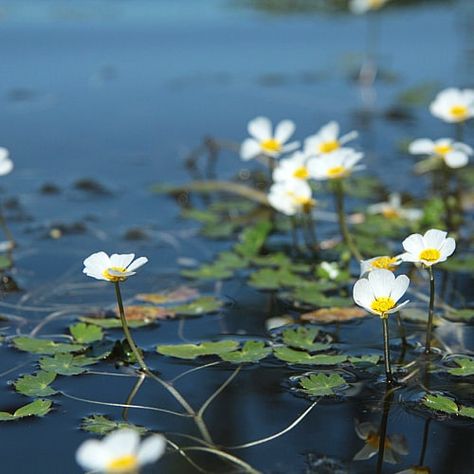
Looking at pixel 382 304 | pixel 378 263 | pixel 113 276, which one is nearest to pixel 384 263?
pixel 378 263

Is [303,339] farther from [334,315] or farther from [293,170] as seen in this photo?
[293,170]

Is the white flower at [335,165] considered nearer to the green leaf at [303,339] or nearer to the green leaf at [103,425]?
the green leaf at [303,339]

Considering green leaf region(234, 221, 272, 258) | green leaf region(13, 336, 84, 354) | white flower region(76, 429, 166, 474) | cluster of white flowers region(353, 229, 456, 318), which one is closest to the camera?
white flower region(76, 429, 166, 474)

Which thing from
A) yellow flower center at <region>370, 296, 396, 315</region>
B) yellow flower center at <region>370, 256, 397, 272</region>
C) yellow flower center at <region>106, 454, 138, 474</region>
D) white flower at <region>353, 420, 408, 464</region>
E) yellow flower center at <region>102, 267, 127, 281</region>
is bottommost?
white flower at <region>353, 420, 408, 464</region>

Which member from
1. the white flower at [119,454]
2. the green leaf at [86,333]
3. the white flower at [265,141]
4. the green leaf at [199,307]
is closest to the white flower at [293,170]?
the white flower at [265,141]

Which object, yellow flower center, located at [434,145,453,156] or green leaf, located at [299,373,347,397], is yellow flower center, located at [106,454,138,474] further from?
yellow flower center, located at [434,145,453,156]

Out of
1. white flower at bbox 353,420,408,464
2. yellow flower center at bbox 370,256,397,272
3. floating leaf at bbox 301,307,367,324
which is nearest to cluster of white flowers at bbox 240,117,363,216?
floating leaf at bbox 301,307,367,324

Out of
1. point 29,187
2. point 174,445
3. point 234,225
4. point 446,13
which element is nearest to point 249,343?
point 174,445
